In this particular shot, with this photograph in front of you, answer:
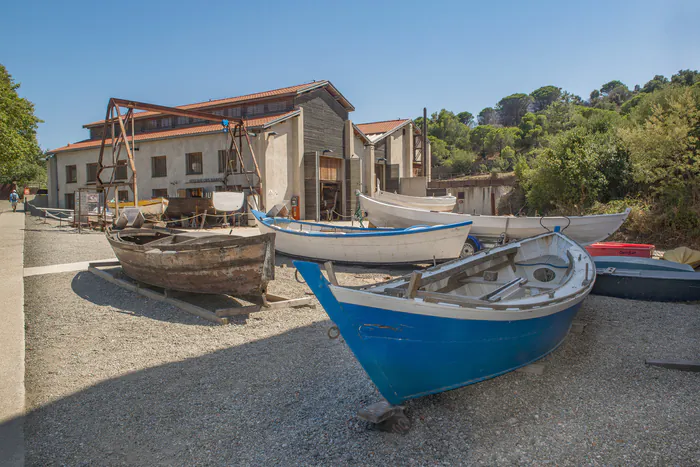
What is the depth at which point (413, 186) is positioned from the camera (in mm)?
34062

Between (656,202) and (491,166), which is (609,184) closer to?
(656,202)

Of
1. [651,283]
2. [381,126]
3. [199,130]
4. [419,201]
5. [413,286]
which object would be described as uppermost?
[381,126]

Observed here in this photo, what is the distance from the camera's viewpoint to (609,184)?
58.6ft

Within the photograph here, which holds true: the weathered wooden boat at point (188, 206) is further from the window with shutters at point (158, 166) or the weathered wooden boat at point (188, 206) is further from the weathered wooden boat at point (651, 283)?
the weathered wooden boat at point (651, 283)

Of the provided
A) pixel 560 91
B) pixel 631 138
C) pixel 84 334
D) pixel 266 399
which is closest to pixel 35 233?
pixel 84 334

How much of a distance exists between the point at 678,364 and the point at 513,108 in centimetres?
9605

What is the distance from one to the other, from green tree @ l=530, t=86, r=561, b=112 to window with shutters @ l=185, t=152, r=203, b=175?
84.5m

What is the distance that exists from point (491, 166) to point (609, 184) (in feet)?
117

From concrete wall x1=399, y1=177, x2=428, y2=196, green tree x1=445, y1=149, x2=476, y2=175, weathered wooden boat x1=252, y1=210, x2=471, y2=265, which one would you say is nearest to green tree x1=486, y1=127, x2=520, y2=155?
green tree x1=445, y1=149, x2=476, y2=175

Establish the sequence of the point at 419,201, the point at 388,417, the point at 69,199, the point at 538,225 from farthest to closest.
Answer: the point at 69,199
the point at 419,201
the point at 538,225
the point at 388,417

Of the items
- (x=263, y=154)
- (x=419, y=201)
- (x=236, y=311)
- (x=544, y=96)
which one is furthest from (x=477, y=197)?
(x=544, y=96)

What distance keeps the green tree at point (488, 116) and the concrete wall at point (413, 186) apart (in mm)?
64069

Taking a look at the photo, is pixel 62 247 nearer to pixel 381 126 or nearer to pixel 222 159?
pixel 222 159

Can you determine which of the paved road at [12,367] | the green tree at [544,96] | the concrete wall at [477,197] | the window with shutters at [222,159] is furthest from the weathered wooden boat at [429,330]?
the green tree at [544,96]
